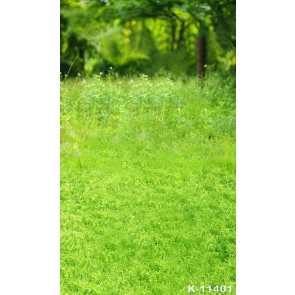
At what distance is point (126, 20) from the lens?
19.1ft

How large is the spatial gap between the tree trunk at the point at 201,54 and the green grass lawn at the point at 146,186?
0.43 feet

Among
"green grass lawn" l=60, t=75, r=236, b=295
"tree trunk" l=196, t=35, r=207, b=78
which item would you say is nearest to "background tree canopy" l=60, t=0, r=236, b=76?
"tree trunk" l=196, t=35, r=207, b=78

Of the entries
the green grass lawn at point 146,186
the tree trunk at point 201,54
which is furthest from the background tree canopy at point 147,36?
the green grass lawn at point 146,186

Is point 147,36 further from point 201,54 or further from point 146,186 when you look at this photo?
point 146,186

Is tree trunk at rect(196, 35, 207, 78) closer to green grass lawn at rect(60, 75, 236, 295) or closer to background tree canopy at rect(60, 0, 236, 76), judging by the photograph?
background tree canopy at rect(60, 0, 236, 76)

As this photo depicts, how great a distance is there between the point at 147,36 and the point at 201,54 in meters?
0.61

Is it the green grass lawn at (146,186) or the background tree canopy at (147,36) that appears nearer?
the green grass lawn at (146,186)

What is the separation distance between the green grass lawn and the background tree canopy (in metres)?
0.19

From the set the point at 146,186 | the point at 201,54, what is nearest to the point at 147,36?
the point at 201,54

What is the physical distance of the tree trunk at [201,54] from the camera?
229 inches

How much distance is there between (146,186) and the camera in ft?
18.6

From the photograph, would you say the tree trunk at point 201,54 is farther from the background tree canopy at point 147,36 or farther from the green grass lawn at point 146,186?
the green grass lawn at point 146,186

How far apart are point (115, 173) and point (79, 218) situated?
59 cm

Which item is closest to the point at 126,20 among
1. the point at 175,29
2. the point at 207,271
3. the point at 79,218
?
the point at 175,29
